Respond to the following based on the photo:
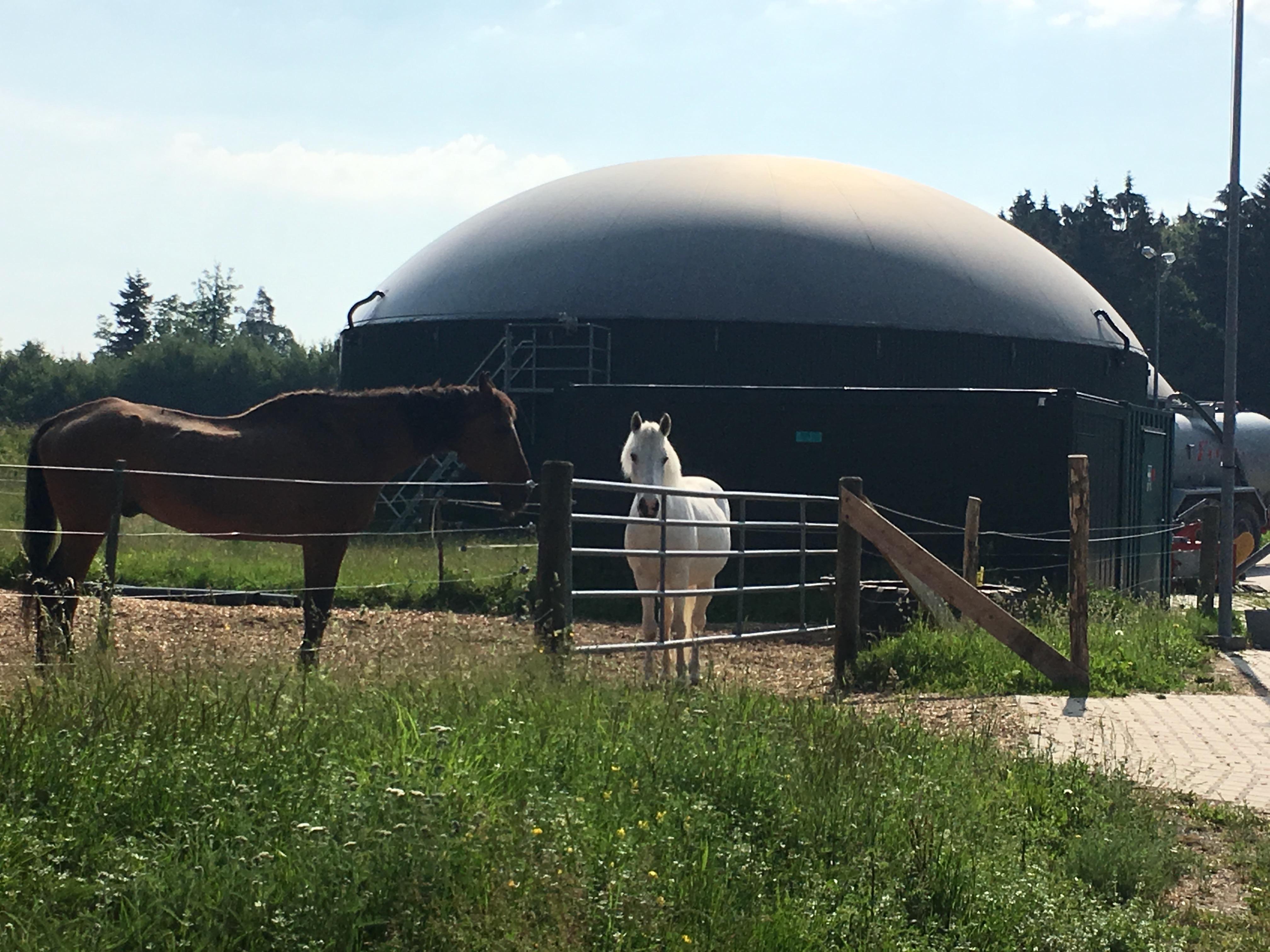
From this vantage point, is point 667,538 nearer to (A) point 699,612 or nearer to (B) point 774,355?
(A) point 699,612

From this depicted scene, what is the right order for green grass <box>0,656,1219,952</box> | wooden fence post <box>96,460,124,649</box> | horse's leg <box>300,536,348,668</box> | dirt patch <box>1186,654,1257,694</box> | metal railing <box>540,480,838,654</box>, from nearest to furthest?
green grass <box>0,656,1219,952</box> < wooden fence post <box>96,460,124,649</box> < metal railing <box>540,480,838,654</box> < horse's leg <box>300,536,348,668</box> < dirt patch <box>1186,654,1257,694</box>

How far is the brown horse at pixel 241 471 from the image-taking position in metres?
9.57

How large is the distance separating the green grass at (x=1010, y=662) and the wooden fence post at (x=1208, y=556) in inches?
173

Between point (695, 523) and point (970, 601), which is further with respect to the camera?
point (970, 601)

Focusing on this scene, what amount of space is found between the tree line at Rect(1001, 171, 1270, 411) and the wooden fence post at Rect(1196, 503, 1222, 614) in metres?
52.0

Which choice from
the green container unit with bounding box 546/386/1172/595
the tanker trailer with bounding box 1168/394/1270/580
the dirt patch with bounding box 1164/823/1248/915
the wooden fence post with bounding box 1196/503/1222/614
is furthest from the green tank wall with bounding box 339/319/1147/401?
the dirt patch with bounding box 1164/823/1248/915

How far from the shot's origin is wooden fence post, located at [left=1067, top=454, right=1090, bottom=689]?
34.5 ft

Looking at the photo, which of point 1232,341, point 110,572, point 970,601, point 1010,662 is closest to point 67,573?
point 110,572

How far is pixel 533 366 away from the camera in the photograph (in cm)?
2738

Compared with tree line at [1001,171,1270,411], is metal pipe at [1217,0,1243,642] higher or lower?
lower

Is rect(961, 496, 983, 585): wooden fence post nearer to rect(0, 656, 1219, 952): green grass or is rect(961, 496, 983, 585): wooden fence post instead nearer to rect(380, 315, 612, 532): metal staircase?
rect(0, 656, 1219, 952): green grass

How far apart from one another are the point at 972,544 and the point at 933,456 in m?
5.62

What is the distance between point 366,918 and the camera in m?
3.71

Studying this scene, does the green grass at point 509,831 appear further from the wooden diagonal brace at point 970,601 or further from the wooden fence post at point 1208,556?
the wooden fence post at point 1208,556
